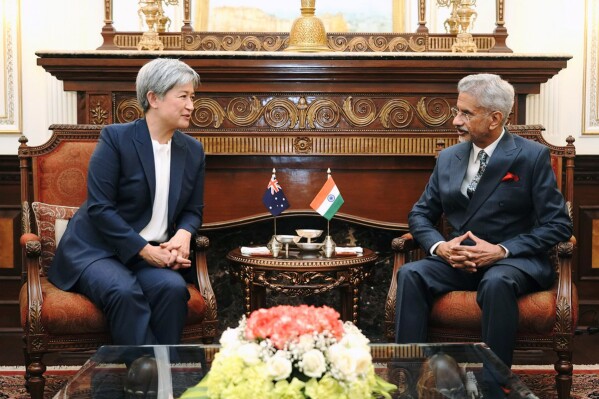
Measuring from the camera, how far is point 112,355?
290 centimetres

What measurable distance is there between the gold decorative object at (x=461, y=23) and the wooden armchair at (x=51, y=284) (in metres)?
2.16

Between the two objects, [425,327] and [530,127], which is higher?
[530,127]

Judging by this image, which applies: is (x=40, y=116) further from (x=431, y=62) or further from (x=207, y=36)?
(x=431, y=62)

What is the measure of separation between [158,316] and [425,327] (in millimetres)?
1144

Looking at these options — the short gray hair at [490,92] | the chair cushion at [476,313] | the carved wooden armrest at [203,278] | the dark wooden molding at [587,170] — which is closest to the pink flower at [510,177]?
the short gray hair at [490,92]

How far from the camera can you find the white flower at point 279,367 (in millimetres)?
2090

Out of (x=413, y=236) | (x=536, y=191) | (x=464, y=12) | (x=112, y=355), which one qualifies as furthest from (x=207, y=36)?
(x=112, y=355)

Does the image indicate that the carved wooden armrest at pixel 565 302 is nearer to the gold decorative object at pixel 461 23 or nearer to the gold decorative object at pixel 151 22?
the gold decorative object at pixel 461 23

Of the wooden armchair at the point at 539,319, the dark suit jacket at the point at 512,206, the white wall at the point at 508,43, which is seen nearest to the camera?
the wooden armchair at the point at 539,319

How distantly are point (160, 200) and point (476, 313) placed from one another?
58.3 inches

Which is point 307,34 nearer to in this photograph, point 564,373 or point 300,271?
point 300,271

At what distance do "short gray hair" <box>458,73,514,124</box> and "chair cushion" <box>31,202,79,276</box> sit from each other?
77.7 inches

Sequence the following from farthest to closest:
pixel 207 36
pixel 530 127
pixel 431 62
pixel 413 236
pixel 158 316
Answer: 1. pixel 207 36
2. pixel 431 62
3. pixel 530 127
4. pixel 413 236
5. pixel 158 316

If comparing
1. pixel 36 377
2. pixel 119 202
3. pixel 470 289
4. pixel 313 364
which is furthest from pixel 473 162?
pixel 313 364
